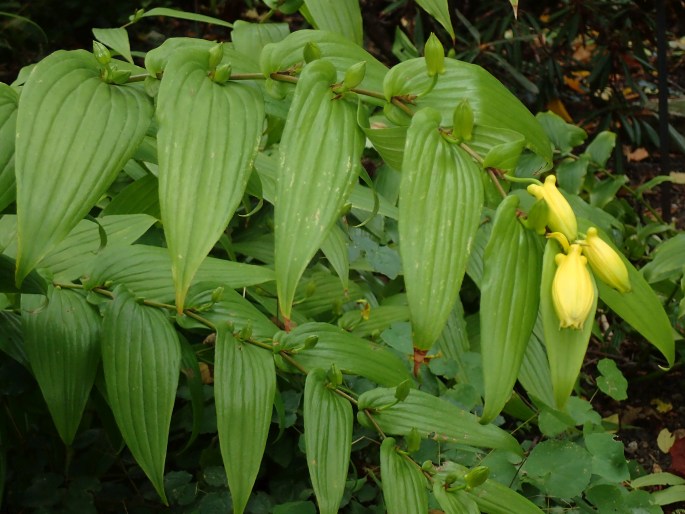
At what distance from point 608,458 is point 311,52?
777 mm

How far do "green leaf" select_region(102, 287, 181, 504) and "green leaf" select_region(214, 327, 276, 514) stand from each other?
2.1 inches

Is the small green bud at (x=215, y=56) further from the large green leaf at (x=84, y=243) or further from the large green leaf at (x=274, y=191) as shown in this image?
the large green leaf at (x=274, y=191)

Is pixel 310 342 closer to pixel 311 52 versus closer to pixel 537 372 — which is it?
pixel 311 52

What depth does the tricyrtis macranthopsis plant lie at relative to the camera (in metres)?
0.62

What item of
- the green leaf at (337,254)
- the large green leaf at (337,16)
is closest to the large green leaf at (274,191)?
the green leaf at (337,254)

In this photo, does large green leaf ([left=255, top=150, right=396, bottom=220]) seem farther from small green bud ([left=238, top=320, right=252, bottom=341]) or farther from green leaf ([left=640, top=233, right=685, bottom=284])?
green leaf ([left=640, top=233, right=685, bottom=284])

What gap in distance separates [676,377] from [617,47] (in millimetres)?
1019

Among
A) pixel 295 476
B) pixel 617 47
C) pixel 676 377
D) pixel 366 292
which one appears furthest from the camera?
pixel 617 47

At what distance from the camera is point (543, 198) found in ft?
2.20

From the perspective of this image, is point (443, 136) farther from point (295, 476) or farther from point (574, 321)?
point (295, 476)

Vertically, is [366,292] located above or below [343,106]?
below

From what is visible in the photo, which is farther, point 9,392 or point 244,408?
point 9,392

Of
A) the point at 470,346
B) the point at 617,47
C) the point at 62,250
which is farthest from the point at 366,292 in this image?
the point at 617,47

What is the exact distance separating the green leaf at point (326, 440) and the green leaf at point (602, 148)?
53.0 inches
